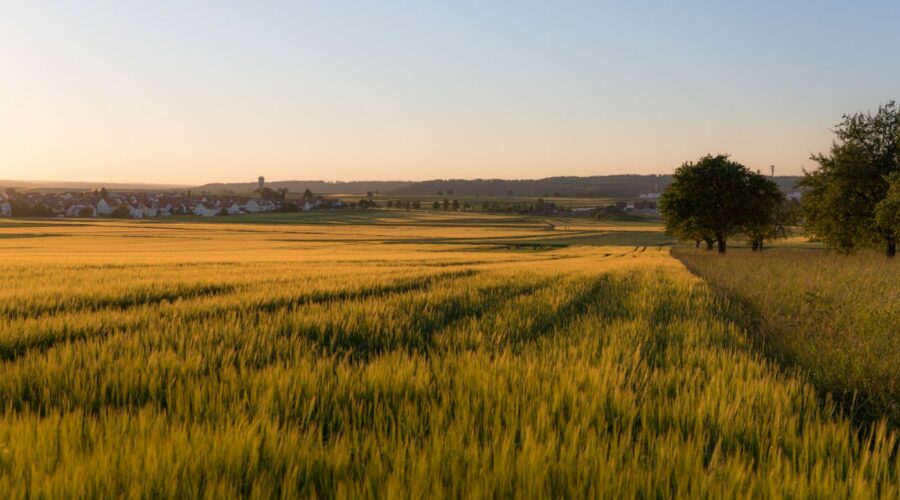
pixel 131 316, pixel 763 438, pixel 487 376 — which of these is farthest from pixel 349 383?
pixel 131 316

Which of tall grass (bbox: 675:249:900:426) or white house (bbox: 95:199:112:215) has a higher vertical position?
white house (bbox: 95:199:112:215)

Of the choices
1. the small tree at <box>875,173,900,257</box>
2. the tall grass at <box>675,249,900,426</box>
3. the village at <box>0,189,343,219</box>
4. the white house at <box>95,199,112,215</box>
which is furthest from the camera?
the white house at <box>95,199,112,215</box>

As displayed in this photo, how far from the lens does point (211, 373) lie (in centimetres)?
463

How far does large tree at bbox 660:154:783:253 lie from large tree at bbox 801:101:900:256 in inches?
460

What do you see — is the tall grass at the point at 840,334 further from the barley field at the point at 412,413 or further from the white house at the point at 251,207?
the white house at the point at 251,207

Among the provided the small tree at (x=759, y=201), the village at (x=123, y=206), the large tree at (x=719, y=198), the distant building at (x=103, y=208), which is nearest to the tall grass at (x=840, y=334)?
the large tree at (x=719, y=198)

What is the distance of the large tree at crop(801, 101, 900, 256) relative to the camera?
1231 inches

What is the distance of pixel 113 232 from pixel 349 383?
253 ft

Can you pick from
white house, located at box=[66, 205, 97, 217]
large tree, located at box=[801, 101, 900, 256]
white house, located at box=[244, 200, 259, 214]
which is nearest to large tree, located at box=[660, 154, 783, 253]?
large tree, located at box=[801, 101, 900, 256]

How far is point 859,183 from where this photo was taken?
31.4 meters

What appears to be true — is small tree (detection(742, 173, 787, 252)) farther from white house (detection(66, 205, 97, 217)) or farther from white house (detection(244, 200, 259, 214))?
white house (detection(244, 200, 259, 214))

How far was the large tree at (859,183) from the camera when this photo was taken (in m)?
31.3

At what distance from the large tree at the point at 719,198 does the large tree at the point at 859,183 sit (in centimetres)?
1168

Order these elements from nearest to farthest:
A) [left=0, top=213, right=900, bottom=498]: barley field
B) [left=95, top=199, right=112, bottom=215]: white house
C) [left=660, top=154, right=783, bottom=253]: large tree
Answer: [left=0, top=213, right=900, bottom=498]: barley field → [left=660, top=154, right=783, bottom=253]: large tree → [left=95, top=199, right=112, bottom=215]: white house
